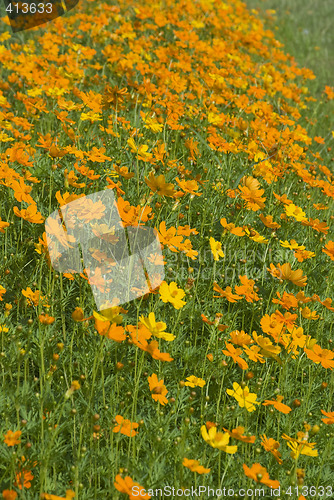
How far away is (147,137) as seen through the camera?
3398 mm

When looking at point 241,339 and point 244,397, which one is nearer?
point 244,397

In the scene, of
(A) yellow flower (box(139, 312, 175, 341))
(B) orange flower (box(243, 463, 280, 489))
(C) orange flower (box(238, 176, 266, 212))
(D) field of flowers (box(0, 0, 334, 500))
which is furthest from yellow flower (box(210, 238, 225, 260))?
(B) orange flower (box(243, 463, 280, 489))

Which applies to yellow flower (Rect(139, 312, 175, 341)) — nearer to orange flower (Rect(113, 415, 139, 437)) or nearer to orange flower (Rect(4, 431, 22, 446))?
orange flower (Rect(113, 415, 139, 437))

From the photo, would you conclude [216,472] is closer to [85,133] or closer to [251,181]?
[251,181]

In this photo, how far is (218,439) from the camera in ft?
4.46

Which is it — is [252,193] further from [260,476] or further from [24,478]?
[24,478]

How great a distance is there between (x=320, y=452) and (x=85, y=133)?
2.33 metres
